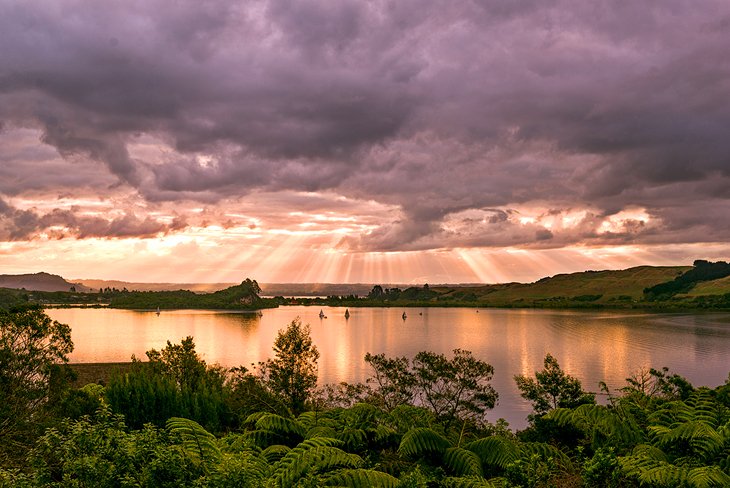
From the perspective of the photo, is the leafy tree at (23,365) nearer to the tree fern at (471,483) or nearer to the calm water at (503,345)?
the tree fern at (471,483)

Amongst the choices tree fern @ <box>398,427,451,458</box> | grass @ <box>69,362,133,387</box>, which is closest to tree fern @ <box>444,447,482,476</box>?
tree fern @ <box>398,427,451,458</box>

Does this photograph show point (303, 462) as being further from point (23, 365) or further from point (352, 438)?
point (23, 365)

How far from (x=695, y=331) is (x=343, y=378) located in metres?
97.6

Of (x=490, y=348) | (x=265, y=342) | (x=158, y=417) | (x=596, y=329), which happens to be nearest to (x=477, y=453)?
(x=158, y=417)

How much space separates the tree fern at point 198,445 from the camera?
8008 millimetres

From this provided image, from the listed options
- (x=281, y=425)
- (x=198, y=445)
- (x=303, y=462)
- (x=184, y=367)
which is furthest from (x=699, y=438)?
(x=184, y=367)

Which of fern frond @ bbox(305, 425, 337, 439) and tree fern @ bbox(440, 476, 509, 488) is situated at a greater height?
fern frond @ bbox(305, 425, 337, 439)

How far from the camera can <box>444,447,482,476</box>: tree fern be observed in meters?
11.3

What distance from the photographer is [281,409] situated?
35469 mm

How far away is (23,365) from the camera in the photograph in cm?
2256

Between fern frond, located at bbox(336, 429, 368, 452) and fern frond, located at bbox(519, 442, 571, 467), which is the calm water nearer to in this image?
fern frond, located at bbox(519, 442, 571, 467)

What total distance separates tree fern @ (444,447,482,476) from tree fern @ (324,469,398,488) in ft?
7.63

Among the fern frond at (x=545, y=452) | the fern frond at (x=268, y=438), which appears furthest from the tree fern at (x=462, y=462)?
the fern frond at (x=268, y=438)

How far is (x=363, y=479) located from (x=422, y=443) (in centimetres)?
276
